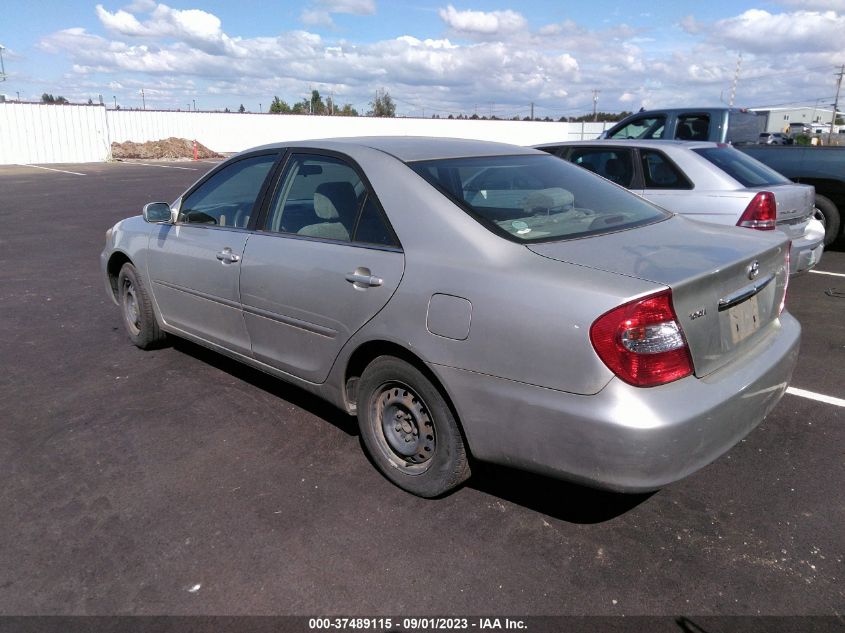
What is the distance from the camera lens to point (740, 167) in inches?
251

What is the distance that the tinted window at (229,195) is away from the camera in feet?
13.2

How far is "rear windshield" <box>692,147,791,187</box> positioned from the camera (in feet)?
20.3

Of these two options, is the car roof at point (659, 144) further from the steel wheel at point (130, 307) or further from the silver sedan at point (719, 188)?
the steel wheel at point (130, 307)

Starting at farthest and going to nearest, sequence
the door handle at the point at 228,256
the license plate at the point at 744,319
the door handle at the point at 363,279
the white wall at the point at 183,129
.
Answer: the white wall at the point at 183,129, the door handle at the point at 228,256, the door handle at the point at 363,279, the license plate at the point at 744,319

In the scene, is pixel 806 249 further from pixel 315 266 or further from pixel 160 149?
pixel 160 149

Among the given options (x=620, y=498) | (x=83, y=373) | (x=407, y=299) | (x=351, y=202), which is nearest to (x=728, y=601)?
(x=620, y=498)


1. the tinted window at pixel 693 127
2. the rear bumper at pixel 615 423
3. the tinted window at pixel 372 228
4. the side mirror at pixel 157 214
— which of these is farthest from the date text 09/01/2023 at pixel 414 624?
the tinted window at pixel 693 127

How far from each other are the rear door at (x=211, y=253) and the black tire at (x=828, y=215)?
7.98 metres

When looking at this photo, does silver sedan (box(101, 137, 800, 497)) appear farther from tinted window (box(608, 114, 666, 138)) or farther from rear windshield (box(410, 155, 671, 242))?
tinted window (box(608, 114, 666, 138))

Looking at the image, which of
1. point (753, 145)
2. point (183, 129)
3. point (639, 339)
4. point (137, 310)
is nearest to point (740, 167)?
point (753, 145)

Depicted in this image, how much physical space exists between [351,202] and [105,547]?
6.45ft

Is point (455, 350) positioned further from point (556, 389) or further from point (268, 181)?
point (268, 181)

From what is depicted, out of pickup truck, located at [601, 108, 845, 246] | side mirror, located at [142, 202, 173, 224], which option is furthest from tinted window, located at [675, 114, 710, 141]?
side mirror, located at [142, 202, 173, 224]

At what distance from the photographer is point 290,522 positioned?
2.94 metres
